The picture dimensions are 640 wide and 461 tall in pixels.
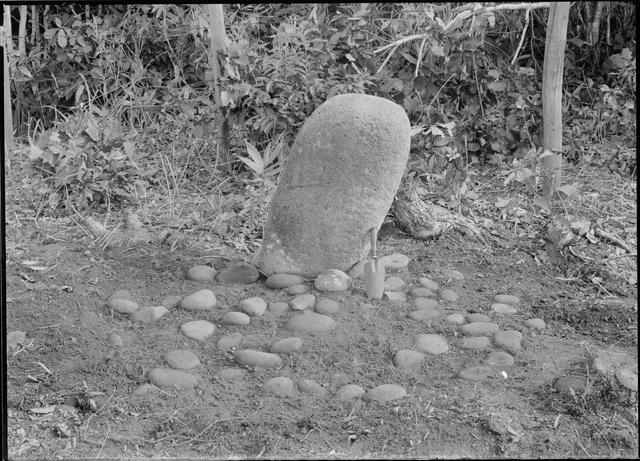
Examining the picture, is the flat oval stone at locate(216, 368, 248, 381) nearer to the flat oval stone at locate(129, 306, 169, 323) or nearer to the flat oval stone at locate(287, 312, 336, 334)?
the flat oval stone at locate(287, 312, 336, 334)

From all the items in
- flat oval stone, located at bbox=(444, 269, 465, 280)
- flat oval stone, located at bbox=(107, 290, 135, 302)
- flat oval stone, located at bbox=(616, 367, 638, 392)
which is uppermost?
flat oval stone, located at bbox=(616, 367, 638, 392)

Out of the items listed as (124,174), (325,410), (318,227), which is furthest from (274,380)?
(124,174)

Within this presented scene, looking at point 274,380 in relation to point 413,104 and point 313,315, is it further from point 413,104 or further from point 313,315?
point 413,104

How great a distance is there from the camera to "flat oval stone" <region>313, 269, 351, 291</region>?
10.1 feet

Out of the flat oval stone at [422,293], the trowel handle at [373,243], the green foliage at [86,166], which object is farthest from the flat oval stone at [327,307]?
the green foliage at [86,166]

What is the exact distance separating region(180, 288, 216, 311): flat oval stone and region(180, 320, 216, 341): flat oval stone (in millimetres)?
122

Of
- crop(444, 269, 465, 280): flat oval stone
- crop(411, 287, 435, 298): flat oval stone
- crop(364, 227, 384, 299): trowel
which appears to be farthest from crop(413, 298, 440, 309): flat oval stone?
crop(444, 269, 465, 280): flat oval stone

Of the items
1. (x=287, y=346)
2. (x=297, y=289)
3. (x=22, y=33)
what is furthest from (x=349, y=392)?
(x=22, y=33)

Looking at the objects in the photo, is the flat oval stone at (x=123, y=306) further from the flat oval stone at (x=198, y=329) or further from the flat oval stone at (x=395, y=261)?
the flat oval stone at (x=395, y=261)

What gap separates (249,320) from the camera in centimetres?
287

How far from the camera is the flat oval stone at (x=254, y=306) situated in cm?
292

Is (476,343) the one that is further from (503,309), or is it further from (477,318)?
(503,309)

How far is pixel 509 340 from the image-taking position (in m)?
2.67

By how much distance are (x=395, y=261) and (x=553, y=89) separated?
130cm
